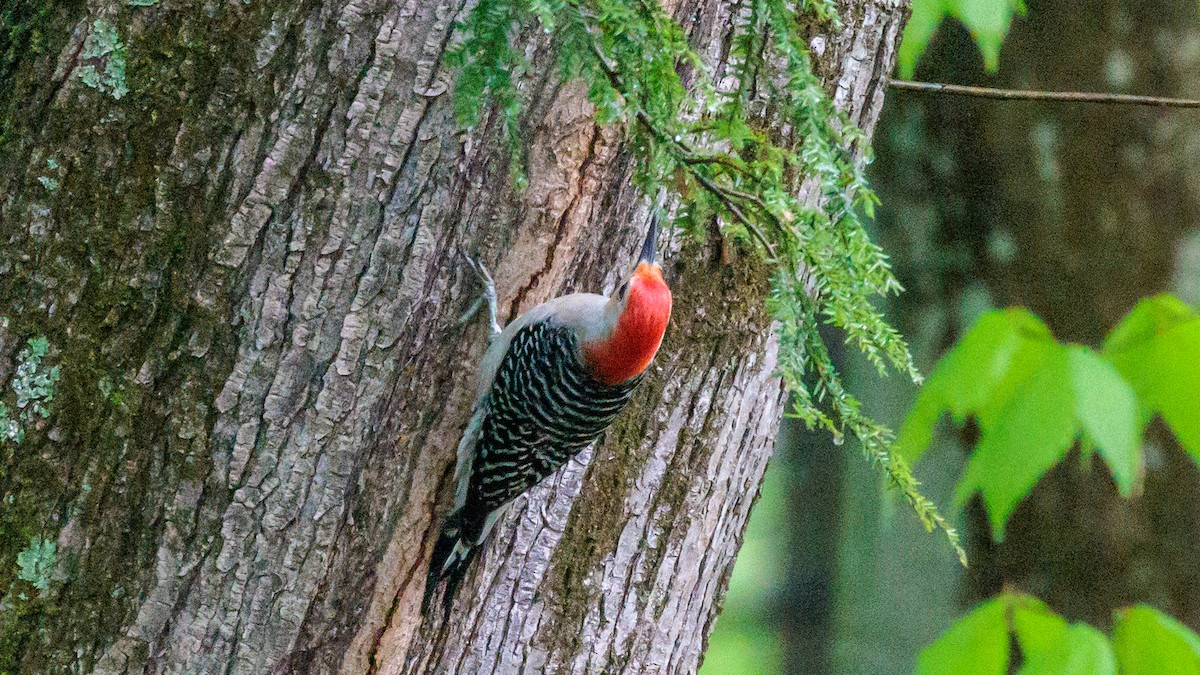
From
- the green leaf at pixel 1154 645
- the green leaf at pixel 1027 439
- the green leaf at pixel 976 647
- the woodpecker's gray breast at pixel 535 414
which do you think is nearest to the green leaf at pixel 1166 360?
the green leaf at pixel 1027 439

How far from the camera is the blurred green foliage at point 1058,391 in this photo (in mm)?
2334

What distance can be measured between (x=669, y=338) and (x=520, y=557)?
0.58 m

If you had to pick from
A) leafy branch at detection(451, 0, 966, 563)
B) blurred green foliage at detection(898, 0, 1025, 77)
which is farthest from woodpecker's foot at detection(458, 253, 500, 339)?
blurred green foliage at detection(898, 0, 1025, 77)

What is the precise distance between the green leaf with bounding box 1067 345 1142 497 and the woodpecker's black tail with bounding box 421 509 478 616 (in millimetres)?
1390

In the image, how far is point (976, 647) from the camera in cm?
260

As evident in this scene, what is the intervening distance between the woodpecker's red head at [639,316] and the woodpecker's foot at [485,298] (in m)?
0.32

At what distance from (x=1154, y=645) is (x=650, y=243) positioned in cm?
161

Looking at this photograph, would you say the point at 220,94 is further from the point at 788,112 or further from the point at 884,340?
the point at 884,340

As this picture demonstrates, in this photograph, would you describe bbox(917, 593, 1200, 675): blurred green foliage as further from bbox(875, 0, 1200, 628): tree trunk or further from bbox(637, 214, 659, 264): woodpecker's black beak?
bbox(637, 214, 659, 264): woodpecker's black beak

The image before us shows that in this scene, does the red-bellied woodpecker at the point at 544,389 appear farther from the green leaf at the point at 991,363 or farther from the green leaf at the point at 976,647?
the green leaf at the point at 976,647

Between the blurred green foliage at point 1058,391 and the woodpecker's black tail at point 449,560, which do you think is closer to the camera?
the woodpecker's black tail at point 449,560

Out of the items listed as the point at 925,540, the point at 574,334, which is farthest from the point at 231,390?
the point at 925,540

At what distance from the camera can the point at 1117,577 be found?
3.68 meters

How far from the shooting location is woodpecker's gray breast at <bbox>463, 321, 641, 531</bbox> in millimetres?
2307
